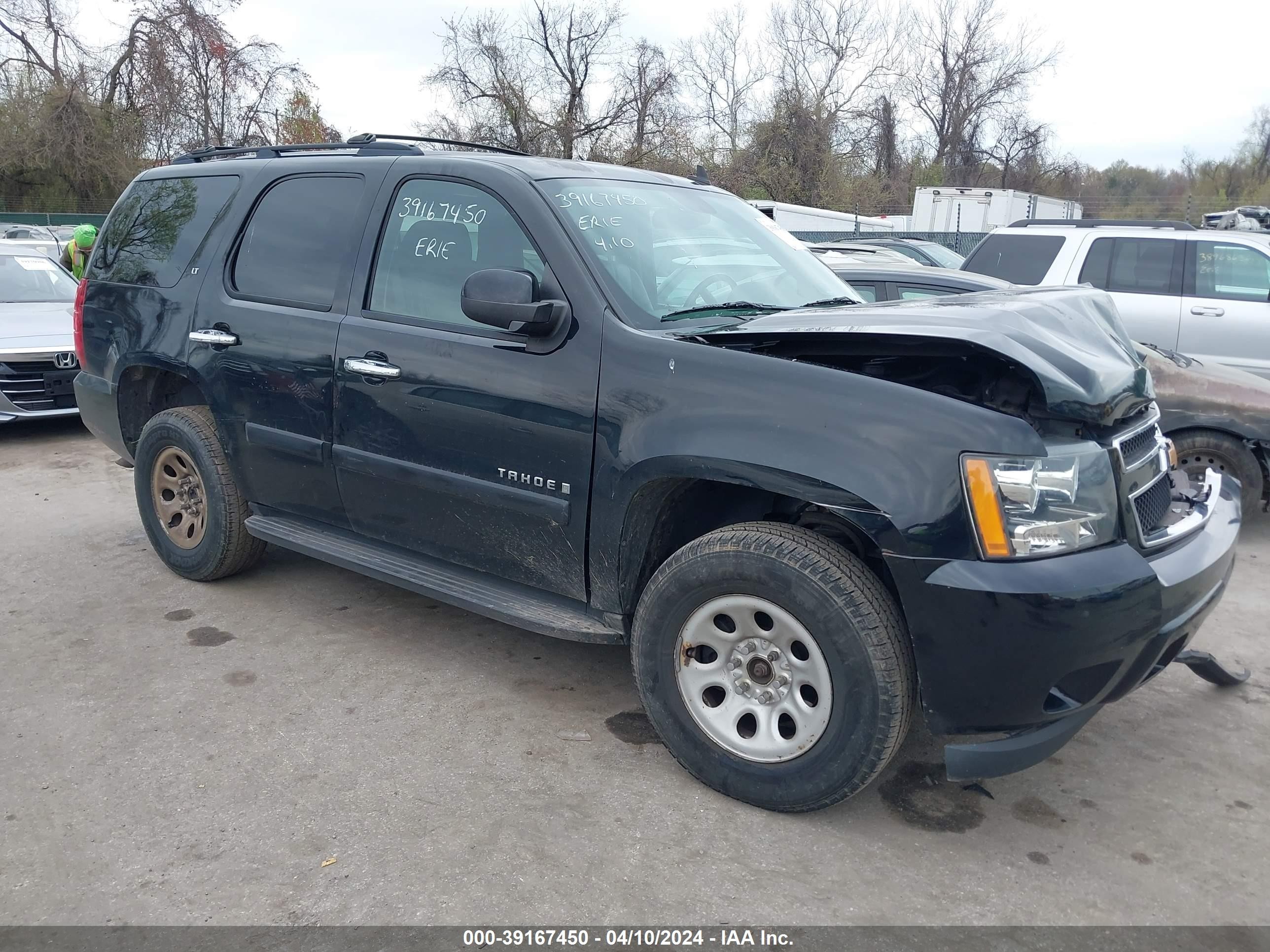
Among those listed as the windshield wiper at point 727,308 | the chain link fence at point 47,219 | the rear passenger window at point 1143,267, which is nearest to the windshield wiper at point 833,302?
the windshield wiper at point 727,308

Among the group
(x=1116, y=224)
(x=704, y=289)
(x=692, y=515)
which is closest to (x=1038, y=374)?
(x=692, y=515)

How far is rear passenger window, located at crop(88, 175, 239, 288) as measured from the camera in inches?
182

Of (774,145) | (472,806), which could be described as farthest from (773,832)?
(774,145)

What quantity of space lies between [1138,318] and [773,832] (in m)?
6.49

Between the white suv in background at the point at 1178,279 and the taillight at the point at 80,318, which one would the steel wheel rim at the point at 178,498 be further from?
the white suv in background at the point at 1178,279

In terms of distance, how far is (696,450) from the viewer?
296 centimetres

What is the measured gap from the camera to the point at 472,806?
121 inches

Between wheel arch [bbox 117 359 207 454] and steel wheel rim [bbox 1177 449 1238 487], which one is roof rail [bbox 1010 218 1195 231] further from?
wheel arch [bbox 117 359 207 454]

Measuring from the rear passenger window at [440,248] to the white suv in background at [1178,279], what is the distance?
18.6ft

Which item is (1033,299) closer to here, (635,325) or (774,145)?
(635,325)

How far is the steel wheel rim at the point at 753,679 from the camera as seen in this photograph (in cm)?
288

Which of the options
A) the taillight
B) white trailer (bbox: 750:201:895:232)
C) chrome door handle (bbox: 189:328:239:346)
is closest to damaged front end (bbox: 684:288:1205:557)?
chrome door handle (bbox: 189:328:239:346)

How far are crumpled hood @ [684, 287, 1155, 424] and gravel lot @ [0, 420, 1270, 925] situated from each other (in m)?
1.28

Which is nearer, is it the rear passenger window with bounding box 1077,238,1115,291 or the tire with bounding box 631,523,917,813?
the tire with bounding box 631,523,917,813
